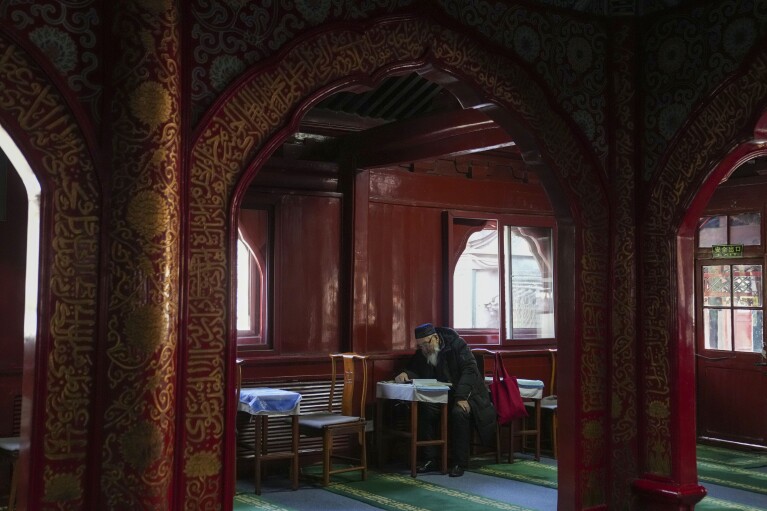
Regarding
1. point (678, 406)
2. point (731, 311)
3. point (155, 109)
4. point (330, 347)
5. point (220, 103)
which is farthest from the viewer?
point (731, 311)

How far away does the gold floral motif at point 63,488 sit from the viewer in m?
3.59

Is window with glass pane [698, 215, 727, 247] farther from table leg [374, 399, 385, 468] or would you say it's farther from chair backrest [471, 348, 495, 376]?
table leg [374, 399, 385, 468]

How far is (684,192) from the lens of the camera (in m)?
5.12

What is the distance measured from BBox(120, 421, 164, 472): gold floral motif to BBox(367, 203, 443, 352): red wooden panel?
4461 mm

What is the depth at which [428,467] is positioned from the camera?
7.55 m

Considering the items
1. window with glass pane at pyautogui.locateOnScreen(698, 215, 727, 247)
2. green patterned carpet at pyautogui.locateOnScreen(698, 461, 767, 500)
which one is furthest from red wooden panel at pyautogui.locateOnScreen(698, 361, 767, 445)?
window with glass pane at pyautogui.locateOnScreen(698, 215, 727, 247)

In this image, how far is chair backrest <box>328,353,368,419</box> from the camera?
24.4 feet

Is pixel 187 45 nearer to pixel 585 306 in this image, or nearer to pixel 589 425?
pixel 585 306

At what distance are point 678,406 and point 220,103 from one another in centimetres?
306

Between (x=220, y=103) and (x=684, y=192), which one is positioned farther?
(x=684, y=192)

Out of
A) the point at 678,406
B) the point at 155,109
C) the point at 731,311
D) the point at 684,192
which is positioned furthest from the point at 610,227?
the point at 731,311

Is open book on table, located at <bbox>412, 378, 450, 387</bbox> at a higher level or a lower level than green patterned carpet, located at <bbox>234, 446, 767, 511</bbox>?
higher

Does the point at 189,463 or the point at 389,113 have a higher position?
the point at 389,113

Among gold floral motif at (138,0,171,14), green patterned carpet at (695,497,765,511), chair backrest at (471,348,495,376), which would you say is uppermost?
gold floral motif at (138,0,171,14)
